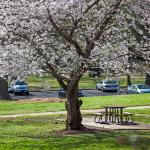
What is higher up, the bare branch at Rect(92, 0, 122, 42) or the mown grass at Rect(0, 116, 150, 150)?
the bare branch at Rect(92, 0, 122, 42)

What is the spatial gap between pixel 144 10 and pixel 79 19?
221 centimetres

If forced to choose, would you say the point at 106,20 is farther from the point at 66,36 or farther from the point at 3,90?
the point at 3,90

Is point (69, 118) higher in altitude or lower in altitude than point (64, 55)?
lower

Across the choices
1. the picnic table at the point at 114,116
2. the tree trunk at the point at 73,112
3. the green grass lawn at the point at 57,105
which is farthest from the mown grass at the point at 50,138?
the green grass lawn at the point at 57,105

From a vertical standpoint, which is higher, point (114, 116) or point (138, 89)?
point (138, 89)

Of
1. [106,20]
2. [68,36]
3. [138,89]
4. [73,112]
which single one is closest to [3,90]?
[138,89]

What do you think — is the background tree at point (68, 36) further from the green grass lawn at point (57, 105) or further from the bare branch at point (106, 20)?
the green grass lawn at point (57, 105)

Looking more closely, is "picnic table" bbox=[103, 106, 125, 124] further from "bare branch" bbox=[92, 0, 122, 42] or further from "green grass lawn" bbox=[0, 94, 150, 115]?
"green grass lawn" bbox=[0, 94, 150, 115]

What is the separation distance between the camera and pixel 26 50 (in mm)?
15109

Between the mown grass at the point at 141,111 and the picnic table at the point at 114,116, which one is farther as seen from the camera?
the mown grass at the point at 141,111

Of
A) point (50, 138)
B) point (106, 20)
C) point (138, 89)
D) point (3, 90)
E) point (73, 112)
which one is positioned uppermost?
point (106, 20)

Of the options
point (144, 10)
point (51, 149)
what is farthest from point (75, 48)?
point (51, 149)

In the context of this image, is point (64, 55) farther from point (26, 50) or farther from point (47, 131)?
point (47, 131)

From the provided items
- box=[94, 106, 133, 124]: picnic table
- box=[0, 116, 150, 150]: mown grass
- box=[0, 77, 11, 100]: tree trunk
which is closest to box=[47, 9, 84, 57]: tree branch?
box=[0, 116, 150, 150]: mown grass
